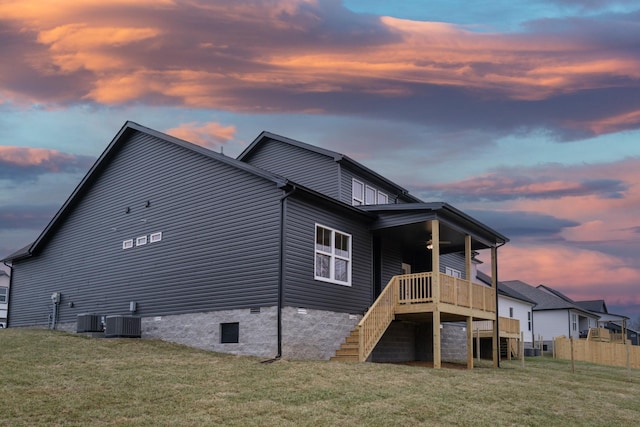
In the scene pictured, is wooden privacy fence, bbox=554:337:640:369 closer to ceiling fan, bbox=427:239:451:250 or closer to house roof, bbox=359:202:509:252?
ceiling fan, bbox=427:239:451:250

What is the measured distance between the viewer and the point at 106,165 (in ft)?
81.6

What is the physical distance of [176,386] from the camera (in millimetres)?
12547

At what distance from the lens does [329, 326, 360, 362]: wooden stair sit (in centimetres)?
1833

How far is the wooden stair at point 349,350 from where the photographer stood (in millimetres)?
18328

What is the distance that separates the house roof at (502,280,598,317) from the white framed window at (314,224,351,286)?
33.1m

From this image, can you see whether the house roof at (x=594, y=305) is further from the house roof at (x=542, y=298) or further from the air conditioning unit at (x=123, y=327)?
the air conditioning unit at (x=123, y=327)

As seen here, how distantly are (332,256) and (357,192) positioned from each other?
16.9ft

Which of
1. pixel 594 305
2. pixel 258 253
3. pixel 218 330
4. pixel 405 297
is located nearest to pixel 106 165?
pixel 218 330

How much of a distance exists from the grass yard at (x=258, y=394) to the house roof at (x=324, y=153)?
8.63 meters

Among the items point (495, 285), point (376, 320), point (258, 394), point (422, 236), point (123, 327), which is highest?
point (422, 236)

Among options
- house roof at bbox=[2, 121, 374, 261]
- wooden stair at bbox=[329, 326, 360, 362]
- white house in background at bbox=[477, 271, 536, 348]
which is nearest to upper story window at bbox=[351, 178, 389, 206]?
house roof at bbox=[2, 121, 374, 261]

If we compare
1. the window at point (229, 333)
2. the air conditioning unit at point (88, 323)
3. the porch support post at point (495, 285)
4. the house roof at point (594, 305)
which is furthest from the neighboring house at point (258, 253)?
the house roof at point (594, 305)

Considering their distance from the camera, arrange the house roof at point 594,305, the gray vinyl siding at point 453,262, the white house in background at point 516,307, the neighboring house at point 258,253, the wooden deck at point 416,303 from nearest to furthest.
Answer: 1. the neighboring house at point 258,253
2. the wooden deck at point 416,303
3. the gray vinyl siding at point 453,262
4. the white house in background at point 516,307
5. the house roof at point 594,305

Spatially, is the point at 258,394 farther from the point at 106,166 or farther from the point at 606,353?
the point at 606,353
